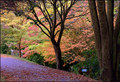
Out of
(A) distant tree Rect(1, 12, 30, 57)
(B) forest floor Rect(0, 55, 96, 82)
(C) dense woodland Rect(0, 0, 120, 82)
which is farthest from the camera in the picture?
(A) distant tree Rect(1, 12, 30, 57)

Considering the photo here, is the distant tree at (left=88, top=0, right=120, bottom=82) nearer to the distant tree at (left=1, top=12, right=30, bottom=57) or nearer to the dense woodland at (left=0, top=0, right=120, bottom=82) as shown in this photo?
the dense woodland at (left=0, top=0, right=120, bottom=82)

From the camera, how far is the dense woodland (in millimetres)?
4789

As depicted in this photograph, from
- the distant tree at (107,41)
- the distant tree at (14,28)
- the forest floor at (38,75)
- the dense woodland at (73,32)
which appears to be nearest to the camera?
the distant tree at (107,41)

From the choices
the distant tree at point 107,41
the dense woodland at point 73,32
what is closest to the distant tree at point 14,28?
the dense woodland at point 73,32

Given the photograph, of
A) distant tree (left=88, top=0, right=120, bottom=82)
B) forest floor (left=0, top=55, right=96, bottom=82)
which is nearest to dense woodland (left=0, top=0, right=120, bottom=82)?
distant tree (left=88, top=0, right=120, bottom=82)

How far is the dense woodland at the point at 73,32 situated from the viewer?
4.79 metres

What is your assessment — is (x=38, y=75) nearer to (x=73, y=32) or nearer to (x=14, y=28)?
(x=73, y=32)

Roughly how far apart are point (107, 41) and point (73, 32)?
6.90 metres

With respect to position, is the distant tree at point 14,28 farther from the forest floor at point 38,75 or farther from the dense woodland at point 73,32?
the forest floor at point 38,75

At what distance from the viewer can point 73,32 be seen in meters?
11.6

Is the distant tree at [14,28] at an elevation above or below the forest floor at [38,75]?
above

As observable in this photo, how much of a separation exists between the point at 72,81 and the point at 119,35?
3316 millimetres

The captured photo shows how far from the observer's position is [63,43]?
11.8m

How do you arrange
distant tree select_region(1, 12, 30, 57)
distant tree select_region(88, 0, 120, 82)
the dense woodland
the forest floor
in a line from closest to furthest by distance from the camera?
distant tree select_region(88, 0, 120, 82)
the dense woodland
the forest floor
distant tree select_region(1, 12, 30, 57)
